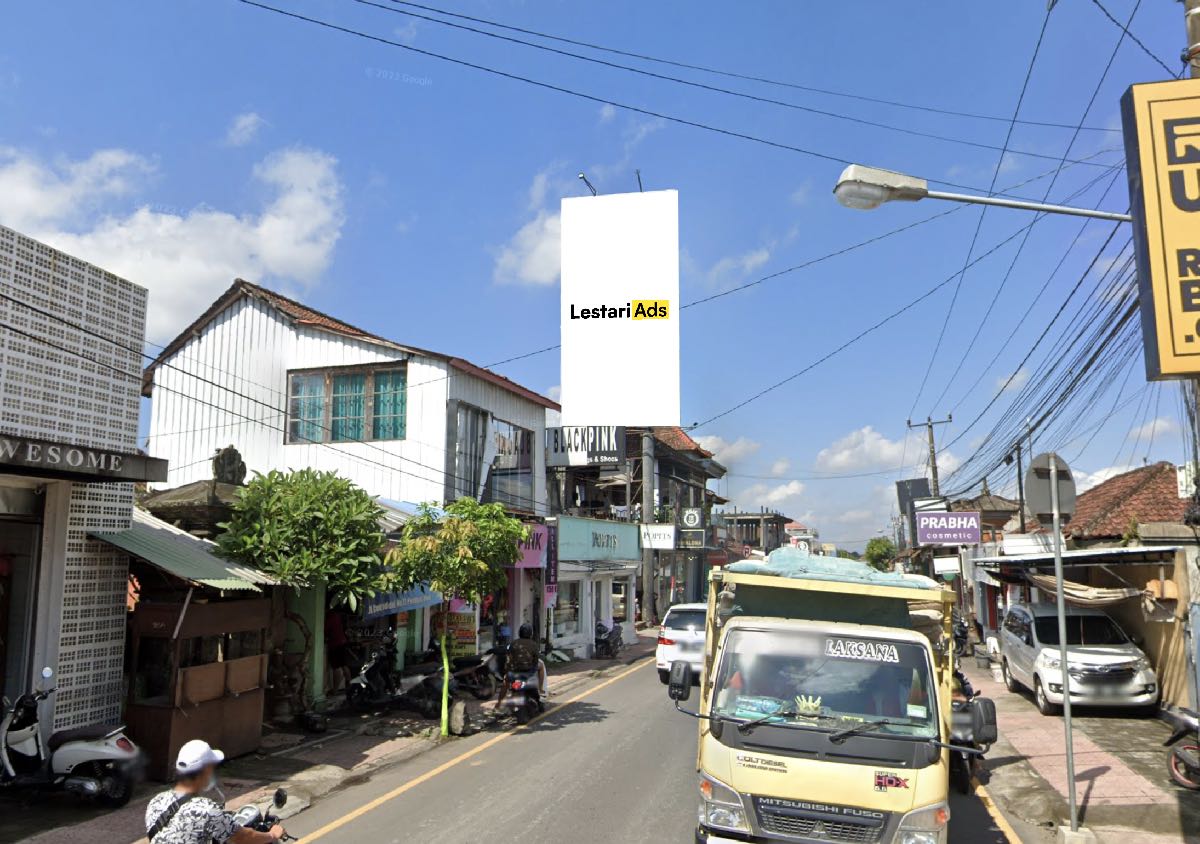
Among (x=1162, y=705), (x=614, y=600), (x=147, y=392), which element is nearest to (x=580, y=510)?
(x=614, y=600)

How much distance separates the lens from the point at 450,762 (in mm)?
10602

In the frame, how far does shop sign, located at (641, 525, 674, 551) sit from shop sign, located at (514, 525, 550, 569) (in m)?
7.75

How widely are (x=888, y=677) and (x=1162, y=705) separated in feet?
36.3

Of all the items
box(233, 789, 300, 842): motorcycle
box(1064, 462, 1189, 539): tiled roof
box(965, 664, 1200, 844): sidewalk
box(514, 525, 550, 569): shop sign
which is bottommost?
box(965, 664, 1200, 844): sidewalk

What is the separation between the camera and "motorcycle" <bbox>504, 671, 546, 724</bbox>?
1291cm

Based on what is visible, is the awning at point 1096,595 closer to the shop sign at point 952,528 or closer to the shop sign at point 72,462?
the shop sign at point 72,462

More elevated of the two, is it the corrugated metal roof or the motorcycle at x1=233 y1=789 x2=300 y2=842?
the corrugated metal roof

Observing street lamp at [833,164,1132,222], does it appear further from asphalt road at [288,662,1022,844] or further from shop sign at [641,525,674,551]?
shop sign at [641,525,674,551]

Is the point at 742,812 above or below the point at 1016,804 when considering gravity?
above

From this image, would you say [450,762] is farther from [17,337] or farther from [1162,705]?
[1162,705]

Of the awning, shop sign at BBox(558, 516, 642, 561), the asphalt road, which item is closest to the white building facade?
shop sign at BBox(558, 516, 642, 561)

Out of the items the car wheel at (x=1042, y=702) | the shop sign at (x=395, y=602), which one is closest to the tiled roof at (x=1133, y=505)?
the car wheel at (x=1042, y=702)

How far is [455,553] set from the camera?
40.3 feet

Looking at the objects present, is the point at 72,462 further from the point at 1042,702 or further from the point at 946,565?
the point at 946,565
